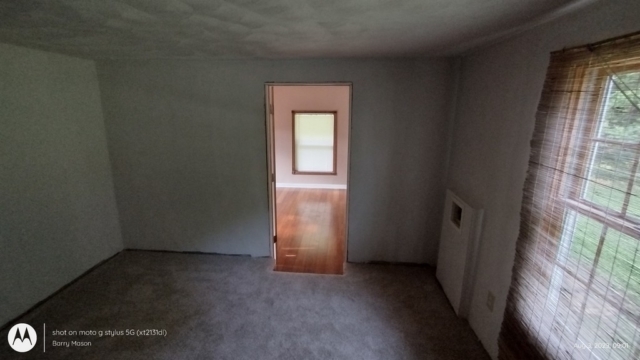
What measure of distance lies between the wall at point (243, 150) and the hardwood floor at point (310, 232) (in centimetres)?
33

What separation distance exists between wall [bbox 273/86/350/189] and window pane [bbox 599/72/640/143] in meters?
4.72

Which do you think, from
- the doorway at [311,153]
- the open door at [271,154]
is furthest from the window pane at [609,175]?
the doorway at [311,153]

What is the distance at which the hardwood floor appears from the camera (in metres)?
3.28

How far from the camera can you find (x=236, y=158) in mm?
3131

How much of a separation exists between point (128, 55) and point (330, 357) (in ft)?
10.3

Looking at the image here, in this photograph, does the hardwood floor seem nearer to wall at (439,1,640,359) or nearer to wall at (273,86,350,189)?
wall at (273,86,350,189)

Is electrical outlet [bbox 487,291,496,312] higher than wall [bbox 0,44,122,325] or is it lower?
lower

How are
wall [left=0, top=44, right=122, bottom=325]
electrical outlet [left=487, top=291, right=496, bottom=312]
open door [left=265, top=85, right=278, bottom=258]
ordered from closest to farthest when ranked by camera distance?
electrical outlet [left=487, top=291, right=496, bottom=312] < wall [left=0, top=44, right=122, bottom=325] < open door [left=265, top=85, right=278, bottom=258]

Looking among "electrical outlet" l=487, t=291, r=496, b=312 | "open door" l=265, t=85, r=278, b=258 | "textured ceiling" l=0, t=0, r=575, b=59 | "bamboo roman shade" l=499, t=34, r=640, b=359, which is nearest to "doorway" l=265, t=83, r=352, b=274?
"open door" l=265, t=85, r=278, b=258

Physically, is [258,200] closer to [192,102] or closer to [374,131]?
[192,102]

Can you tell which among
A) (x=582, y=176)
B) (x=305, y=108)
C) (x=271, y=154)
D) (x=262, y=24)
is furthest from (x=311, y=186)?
(x=582, y=176)

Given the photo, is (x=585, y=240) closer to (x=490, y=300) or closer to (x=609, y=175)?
(x=609, y=175)

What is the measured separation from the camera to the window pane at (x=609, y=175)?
1.08m

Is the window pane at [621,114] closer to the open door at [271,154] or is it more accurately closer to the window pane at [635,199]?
the window pane at [635,199]
